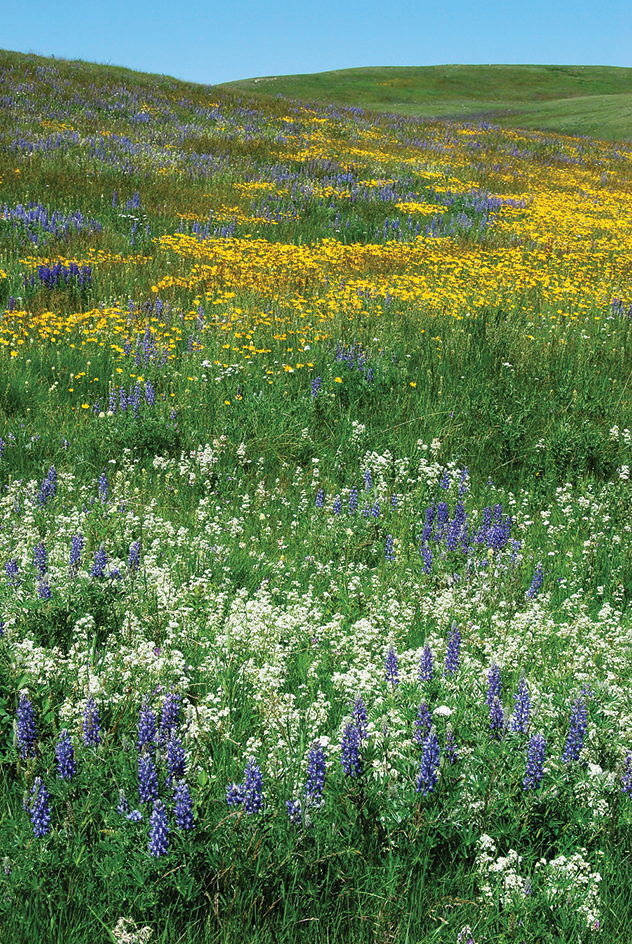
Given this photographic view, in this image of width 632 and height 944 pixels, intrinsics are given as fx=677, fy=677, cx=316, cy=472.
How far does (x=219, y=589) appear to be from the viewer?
384 centimetres

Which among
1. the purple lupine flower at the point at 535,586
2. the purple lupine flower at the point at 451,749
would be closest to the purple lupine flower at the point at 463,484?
the purple lupine flower at the point at 535,586

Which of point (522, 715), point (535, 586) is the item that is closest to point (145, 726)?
point (522, 715)

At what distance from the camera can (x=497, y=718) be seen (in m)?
2.41

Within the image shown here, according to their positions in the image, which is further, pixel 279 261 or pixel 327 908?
pixel 279 261

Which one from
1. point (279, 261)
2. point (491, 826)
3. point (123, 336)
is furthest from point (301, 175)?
point (491, 826)

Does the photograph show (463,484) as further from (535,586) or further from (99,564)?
(99,564)

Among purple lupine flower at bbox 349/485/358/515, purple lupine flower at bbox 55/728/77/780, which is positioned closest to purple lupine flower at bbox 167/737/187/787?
purple lupine flower at bbox 55/728/77/780

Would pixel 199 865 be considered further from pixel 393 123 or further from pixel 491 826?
pixel 393 123

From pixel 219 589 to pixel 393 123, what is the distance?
33.0 meters

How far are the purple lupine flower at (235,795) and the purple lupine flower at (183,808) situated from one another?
0.41 feet

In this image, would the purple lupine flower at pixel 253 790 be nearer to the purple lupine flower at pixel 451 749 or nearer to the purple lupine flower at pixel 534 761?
the purple lupine flower at pixel 451 749

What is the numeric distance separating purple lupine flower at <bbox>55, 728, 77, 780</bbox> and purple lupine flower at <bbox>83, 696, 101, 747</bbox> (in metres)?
0.10

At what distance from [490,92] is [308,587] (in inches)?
3107

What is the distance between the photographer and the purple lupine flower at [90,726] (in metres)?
2.36
